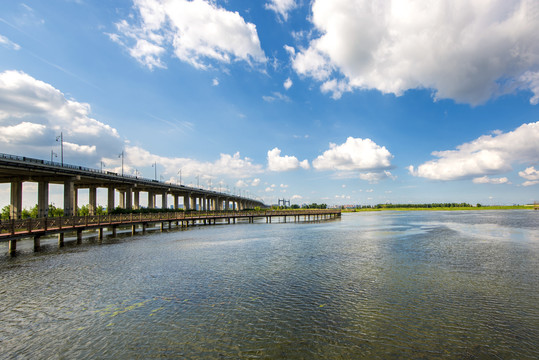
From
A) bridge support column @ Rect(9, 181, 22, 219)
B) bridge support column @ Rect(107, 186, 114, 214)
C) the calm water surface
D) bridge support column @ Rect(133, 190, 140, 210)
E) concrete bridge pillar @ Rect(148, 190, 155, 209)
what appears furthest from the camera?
concrete bridge pillar @ Rect(148, 190, 155, 209)

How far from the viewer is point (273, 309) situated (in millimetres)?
13375

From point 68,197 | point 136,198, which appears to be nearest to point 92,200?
point 136,198

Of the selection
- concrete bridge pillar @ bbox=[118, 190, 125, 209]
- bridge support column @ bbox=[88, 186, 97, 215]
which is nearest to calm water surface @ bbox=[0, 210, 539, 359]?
bridge support column @ bbox=[88, 186, 97, 215]

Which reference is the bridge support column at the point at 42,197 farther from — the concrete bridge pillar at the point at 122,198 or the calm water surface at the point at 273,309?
the calm water surface at the point at 273,309

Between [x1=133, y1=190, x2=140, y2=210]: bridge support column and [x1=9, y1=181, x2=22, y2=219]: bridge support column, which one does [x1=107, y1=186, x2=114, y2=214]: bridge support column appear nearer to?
[x1=133, y1=190, x2=140, y2=210]: bridge support column

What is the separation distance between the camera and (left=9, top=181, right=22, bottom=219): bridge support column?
59.8 m

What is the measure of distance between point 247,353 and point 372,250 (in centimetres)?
2511

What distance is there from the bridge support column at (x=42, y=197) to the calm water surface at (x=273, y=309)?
4853 cm

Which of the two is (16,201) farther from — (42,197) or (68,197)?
(68,197)

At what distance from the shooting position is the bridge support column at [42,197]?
204 feet

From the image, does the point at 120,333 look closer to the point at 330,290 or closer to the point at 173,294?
the point at 173,294

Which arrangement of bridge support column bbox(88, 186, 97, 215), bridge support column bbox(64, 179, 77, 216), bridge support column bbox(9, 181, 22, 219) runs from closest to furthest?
bridge support column bbox(9, 181, 22, 219), bridge support column bbox(64, 179, 77, 216), bridge support column bbox(88, 186, 97, 215)

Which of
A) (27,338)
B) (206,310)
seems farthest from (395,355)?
(27,338)

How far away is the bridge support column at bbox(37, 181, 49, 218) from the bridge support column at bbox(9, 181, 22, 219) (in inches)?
131
